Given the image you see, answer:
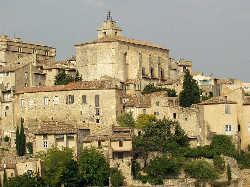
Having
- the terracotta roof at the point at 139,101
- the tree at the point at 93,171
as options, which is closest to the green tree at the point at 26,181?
the tree at the point at 93,171

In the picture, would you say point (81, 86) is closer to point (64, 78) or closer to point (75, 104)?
point (75, 104)

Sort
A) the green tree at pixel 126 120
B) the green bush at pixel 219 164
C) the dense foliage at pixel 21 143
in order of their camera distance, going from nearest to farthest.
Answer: the green bush at pixel 219 164 < the dense foliage at pixel 21 143 < the green tree at pixel 126 120

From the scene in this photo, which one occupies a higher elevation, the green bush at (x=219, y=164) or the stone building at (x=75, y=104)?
the stone building at (x=75, y=104)

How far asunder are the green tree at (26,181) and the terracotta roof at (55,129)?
4769mm

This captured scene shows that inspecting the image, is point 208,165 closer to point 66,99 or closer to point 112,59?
point 66,99

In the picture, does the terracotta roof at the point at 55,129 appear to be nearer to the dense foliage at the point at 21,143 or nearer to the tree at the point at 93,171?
the dense foliage at the point at 21,143

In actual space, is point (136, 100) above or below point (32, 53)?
below

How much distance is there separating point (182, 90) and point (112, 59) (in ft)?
32.5

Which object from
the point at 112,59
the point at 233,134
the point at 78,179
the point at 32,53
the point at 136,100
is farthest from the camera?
the point at 32,53

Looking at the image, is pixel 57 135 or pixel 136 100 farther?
pixel 136 100

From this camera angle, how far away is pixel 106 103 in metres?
76.2

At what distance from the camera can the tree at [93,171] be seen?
6706 cm

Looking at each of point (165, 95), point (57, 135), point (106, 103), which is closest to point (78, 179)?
point (57, 135)

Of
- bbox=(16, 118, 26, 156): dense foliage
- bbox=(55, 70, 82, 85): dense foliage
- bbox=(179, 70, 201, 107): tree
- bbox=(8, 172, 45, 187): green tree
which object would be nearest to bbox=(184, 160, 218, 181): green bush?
bbox=(179, 70, 201, 107): tree
